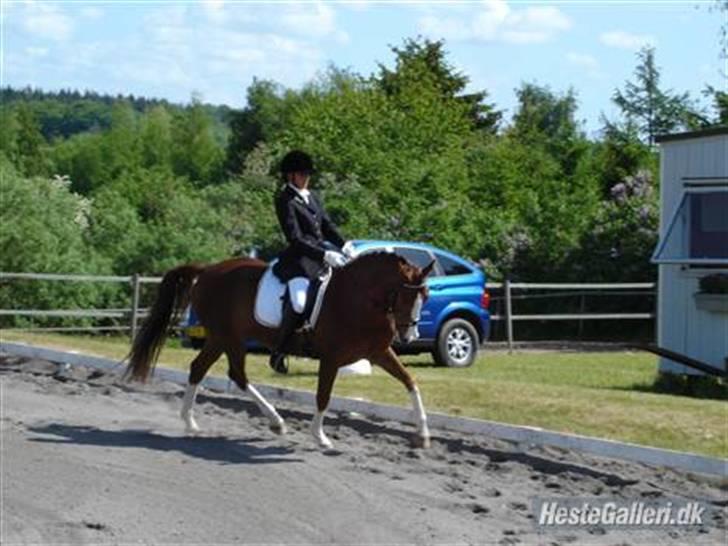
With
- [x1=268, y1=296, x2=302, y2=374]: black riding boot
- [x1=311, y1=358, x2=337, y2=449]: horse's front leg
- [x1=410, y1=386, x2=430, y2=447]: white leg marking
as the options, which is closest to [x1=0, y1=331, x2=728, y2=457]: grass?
[x1=410, y1=386, x2=430, y2=447]: white leg marking

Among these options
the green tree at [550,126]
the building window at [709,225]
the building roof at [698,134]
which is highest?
the green tree at [550,126]

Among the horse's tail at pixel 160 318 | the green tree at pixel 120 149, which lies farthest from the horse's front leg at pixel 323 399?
the green tree at pixel 120 149

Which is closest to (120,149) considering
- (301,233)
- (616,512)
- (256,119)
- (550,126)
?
(256,119)

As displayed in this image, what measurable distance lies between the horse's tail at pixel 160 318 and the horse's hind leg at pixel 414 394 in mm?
2464

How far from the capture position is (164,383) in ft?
59.0

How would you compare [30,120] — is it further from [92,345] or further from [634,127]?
[92,345]

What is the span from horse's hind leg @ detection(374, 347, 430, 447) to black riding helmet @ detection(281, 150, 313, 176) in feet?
6.01

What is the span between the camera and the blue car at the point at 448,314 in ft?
72.9

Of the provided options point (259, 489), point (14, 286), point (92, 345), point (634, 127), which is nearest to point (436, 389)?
point (259, 489)

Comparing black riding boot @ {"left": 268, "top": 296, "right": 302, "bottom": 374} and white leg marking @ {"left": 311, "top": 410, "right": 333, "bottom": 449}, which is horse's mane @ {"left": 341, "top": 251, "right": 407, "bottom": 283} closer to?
black riding boot @ {"left": 268, "top": 296, "right": 302, "bottom": 374}

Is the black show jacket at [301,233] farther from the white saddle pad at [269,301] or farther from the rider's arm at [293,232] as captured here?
the white saddle pad at [269,301]

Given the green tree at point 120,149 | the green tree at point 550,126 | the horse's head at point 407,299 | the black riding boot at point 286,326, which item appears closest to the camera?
the horse's head at point 407,299

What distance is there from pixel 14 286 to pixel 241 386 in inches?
760

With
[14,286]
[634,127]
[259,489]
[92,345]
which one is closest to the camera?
[259,489]
